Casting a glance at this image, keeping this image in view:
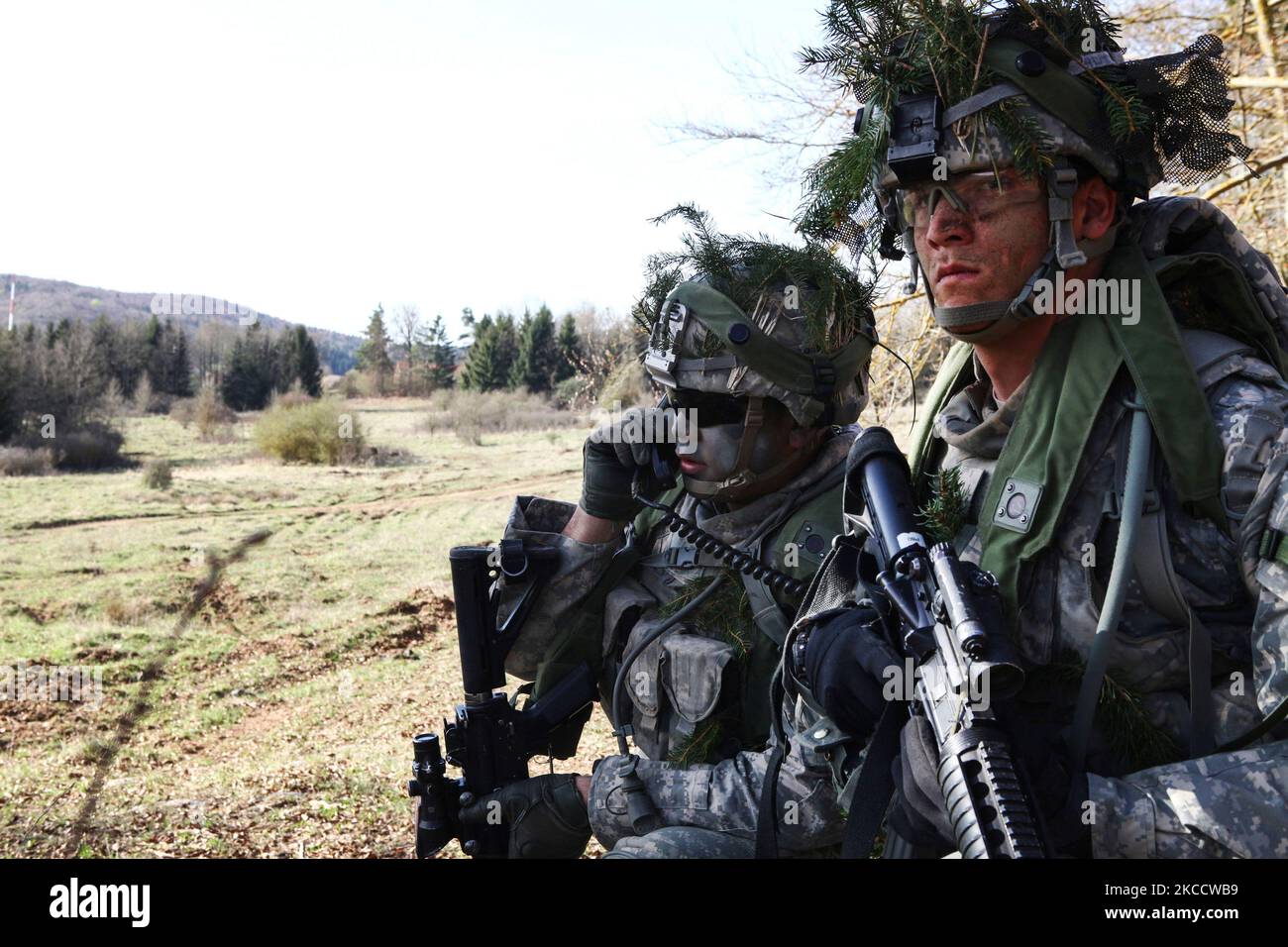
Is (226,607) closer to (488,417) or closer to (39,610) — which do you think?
(39,610)

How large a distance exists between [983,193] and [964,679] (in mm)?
1195

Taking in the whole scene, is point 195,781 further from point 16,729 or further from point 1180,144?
point 1180,144

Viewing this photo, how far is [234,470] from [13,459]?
4.44 meters

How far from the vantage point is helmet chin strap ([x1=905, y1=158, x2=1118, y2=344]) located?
2498mm

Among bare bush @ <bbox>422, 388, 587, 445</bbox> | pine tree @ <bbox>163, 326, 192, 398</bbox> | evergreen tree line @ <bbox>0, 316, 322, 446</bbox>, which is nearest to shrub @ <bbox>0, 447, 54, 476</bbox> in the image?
evergreen tree line @ <bbox>0, 316, 322, 446</bbox>

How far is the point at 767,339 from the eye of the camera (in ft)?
12.2

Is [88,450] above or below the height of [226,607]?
above

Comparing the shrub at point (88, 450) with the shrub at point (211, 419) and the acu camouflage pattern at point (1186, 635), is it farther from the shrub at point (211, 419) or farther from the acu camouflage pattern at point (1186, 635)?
the acu camouflage pattern at point (1186, 635)

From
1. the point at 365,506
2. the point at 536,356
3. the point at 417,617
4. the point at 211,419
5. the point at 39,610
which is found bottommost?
the point at 417,617

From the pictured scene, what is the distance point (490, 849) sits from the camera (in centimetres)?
387

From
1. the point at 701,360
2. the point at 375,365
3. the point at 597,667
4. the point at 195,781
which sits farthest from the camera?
the point at 375,365

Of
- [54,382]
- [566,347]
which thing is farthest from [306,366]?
[54,382]
